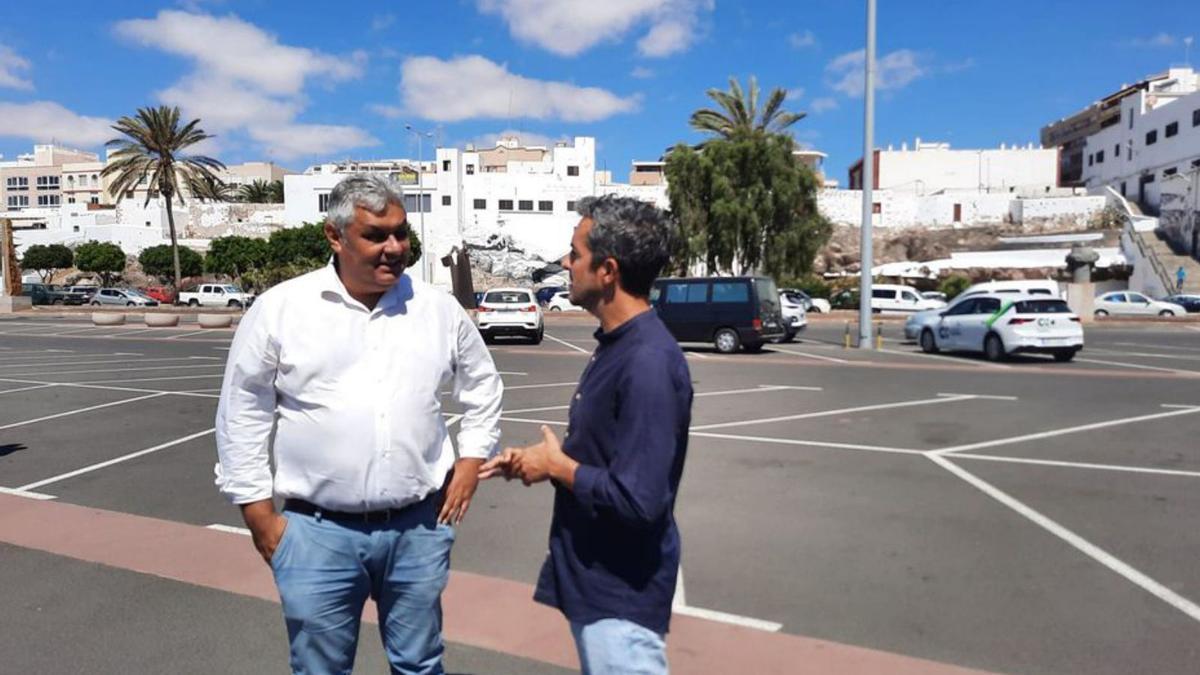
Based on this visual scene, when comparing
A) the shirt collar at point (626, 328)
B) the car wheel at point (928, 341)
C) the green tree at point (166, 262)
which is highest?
the green tree at point (166, 262)

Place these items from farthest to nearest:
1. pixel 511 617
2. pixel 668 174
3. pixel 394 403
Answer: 1. pixel 668 174
2. pixel 511 617
3. pixel 394 403

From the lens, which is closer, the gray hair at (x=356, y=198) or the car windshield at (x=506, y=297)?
the gray hair at (x=356, y=198)

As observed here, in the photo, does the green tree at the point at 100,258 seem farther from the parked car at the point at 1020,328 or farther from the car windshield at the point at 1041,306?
the car windshield at the point at 1041,306

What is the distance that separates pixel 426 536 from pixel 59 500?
534 cm

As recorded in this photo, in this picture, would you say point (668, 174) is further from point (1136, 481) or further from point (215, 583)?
point (215, 583)

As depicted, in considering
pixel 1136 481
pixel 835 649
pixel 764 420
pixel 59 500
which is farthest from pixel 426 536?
pixel 764 420

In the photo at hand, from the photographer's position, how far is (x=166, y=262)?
6456 centimetres

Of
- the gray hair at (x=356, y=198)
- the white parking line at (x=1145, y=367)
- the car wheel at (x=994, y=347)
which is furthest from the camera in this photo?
the car wheel at (x=994, y=347)

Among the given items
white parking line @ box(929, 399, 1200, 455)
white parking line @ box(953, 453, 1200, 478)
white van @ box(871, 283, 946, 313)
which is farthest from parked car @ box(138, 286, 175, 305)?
white parking line @ box(953, 453, 1200, 478)

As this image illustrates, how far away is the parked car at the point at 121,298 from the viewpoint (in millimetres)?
50219

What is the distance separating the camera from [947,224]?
226 ft

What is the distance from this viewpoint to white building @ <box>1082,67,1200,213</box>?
179 feet

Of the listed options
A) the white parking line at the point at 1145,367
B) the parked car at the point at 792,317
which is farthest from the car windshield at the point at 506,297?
the white parking line at the point at 1145,367

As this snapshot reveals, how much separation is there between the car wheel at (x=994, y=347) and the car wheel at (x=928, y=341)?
1977mm
